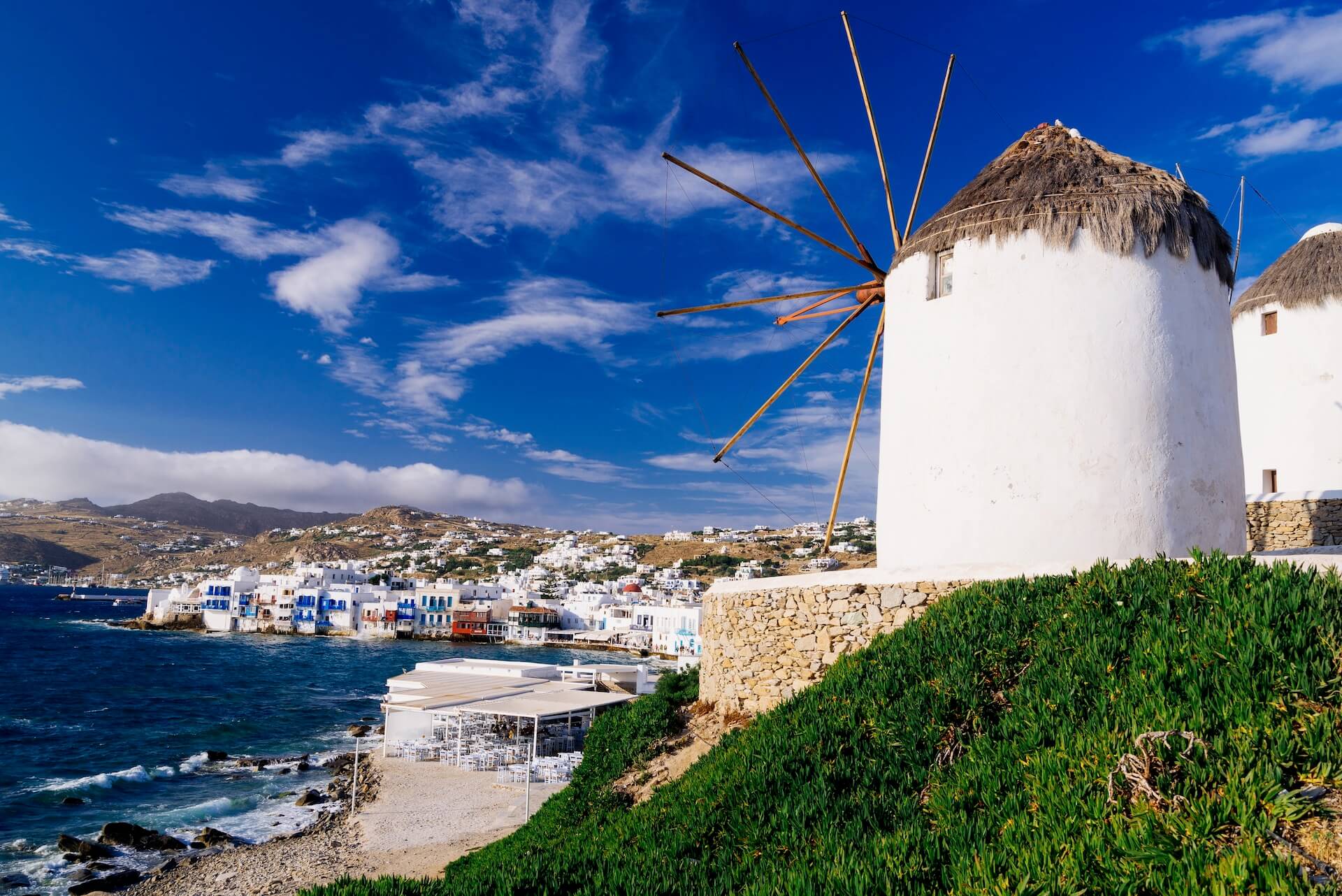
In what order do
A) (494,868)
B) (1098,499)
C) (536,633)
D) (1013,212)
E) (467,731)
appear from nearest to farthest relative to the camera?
(494,868)
(1098,499)
(1013,212)
(467,731)
(536,633)

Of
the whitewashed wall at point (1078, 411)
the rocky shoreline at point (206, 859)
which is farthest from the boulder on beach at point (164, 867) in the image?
the whitewashed wall at point (1078, 411)

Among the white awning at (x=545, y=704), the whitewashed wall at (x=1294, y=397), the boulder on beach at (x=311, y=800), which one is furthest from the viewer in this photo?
the white awning at (x=545, y=704)

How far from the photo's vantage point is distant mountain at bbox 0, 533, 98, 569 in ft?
576

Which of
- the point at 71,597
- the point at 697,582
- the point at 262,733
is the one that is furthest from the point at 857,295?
the point at 71,597

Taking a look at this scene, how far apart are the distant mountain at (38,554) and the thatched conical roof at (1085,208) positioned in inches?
8297

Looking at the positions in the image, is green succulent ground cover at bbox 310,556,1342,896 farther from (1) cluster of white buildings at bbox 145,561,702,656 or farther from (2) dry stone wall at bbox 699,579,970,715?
(1) cluster of white buildings at bbox 145,561,702,656

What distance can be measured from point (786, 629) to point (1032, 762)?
16.6 feet

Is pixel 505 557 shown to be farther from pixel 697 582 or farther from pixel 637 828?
pixel 637 828

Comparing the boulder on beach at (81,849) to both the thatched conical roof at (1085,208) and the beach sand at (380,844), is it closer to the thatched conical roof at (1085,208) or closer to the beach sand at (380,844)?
the beach sand at (380,844)

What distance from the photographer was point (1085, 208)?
9508 mm

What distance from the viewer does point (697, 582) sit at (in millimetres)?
96125

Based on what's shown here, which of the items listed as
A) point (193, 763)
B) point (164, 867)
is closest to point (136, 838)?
point (164, 867)

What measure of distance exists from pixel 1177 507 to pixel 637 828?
23.7 feet

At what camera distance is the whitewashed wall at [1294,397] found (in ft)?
55.2
